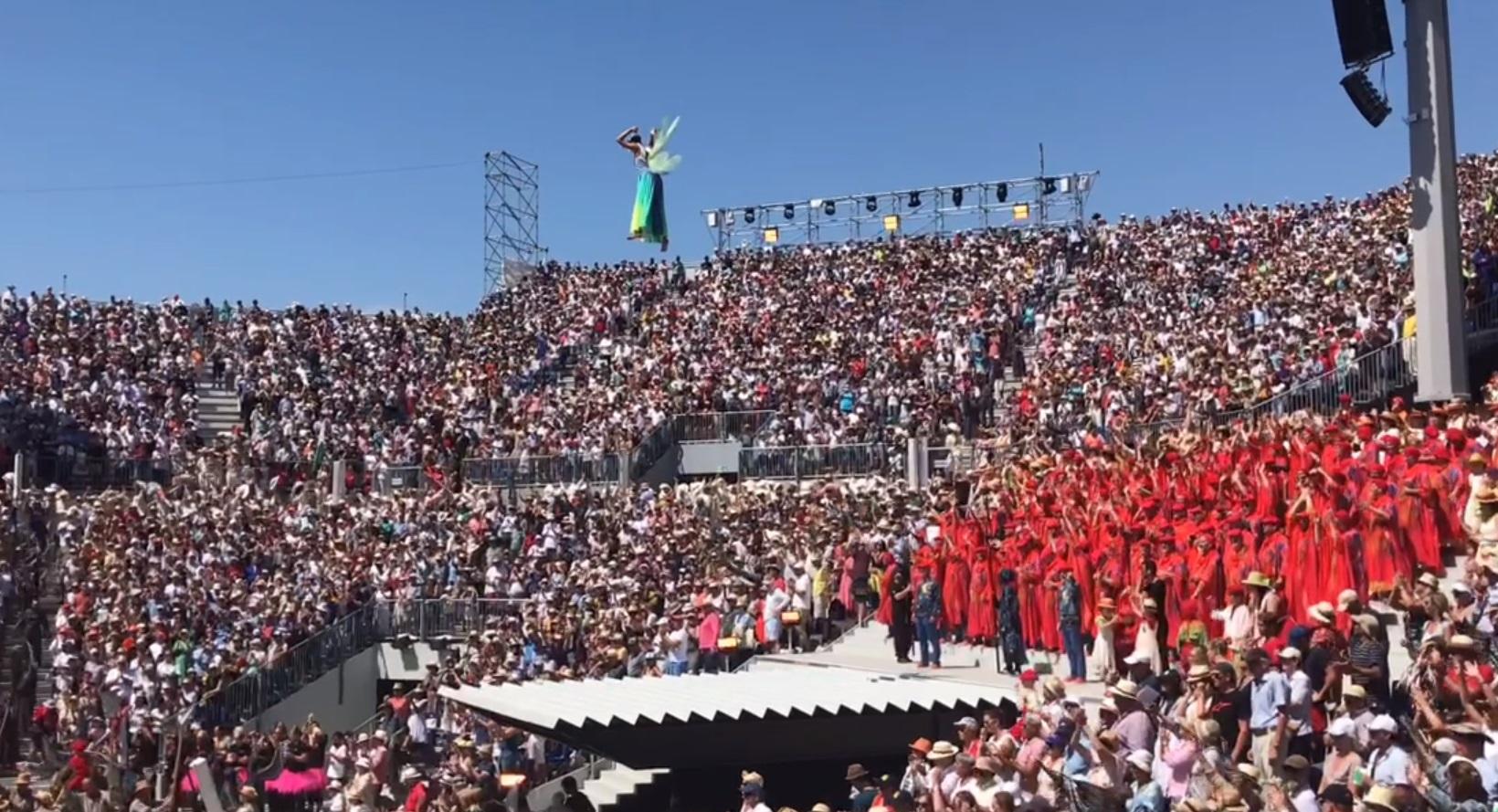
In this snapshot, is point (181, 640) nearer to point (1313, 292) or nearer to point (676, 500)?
point (676, 500)

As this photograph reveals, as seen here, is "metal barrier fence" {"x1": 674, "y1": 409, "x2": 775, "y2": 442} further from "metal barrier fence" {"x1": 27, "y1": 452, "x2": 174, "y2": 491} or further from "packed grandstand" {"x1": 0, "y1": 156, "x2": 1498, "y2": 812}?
"metal barrier fence" {"x1": 27, "y1": 452, "x2": 174, "y2": 491}

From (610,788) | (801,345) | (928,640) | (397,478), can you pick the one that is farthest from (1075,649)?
(801,345)

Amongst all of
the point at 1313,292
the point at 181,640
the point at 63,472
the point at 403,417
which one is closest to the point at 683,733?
the point at 181,640

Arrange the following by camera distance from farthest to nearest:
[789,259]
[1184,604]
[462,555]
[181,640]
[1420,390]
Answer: [789,259] < [462,555] < [181,640] < [1420,390] < [1184,604]

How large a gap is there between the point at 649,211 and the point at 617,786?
34592 millimetres

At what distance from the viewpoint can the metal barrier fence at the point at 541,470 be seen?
1260 inches

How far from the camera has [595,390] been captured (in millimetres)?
37156

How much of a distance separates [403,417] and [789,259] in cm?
1178

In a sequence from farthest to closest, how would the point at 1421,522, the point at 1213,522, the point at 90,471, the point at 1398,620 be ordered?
the point at 90,471
the point at 1213,522
the point at 1421,522
the point at 1398,620

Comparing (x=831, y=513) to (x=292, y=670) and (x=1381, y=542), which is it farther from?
(x=1381, y=542)

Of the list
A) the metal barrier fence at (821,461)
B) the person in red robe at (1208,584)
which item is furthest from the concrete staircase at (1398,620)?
the metal barrier fence at (821,461)

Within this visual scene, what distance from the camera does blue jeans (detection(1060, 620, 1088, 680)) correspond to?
15.9 meters

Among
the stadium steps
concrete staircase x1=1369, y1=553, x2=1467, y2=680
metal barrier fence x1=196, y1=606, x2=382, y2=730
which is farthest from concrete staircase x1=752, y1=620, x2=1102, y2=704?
metal barrier fence x1=196, y1=606, x2=382, y2=730

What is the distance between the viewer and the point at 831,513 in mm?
25016
